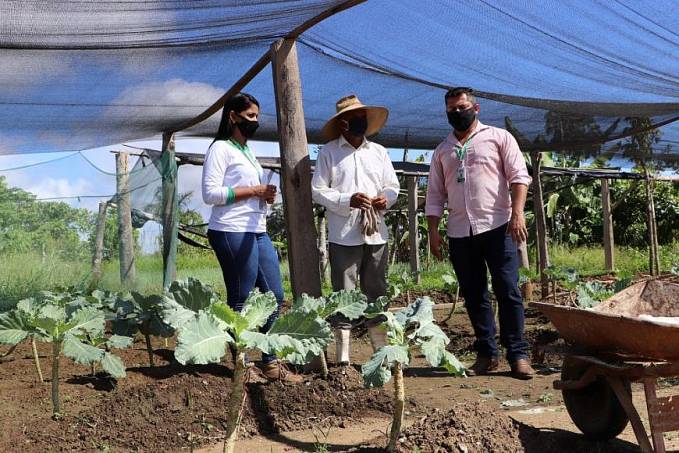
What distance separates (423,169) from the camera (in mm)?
9719

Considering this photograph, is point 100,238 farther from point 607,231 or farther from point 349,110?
point 607,231

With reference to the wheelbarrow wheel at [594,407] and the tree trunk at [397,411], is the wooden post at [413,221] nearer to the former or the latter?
the wheelbarrow wheel at [594,407]

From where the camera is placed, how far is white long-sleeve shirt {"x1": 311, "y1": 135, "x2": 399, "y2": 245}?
13.9 ft

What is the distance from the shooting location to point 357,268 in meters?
4.35

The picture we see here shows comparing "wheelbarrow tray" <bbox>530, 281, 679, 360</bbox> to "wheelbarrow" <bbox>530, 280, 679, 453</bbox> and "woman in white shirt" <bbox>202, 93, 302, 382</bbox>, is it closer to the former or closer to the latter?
"wheelbarrow" <bbox>530, 280, 679, 453</bbox>

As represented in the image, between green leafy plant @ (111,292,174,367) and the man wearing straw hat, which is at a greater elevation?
the man wearing straw hat

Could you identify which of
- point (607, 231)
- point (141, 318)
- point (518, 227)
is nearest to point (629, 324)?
point (518, 227)

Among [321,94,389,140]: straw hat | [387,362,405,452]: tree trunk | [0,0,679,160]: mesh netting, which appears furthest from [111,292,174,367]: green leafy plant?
[387,362,405,452]: tree trunk

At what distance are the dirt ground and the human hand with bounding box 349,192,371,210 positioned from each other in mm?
920

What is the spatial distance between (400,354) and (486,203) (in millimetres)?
1920

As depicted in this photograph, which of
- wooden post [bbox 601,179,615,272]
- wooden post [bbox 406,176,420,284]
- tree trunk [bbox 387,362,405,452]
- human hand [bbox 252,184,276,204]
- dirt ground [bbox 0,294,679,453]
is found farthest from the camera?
wooden post [bbox 601,179,615,272]

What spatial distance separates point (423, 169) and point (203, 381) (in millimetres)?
6381

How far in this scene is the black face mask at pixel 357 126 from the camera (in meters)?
4.36

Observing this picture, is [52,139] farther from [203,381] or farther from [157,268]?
[203,381]
